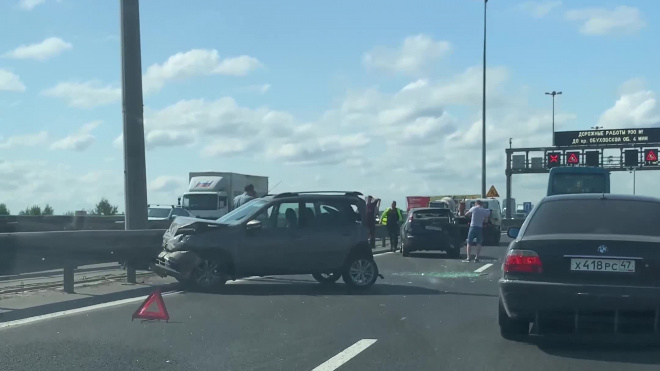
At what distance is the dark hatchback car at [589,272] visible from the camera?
26.3ft

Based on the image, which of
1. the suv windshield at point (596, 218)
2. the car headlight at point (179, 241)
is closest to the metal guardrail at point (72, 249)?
the car headlight at point (179, 241)

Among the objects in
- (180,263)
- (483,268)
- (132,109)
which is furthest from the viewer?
(483,268)

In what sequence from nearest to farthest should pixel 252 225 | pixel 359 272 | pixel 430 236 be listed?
pixel 252 225 → pixel 359 272 → pixel 430 236

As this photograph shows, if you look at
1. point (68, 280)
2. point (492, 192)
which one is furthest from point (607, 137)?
point (68, 280)

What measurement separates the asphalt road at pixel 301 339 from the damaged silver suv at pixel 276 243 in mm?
569

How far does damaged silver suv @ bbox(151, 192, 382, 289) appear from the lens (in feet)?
45.7

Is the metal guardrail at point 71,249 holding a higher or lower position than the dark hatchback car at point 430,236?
higher

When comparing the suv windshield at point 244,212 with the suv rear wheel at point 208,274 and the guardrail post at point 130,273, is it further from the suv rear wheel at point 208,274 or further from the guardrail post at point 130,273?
the guardrail post at point 130,273

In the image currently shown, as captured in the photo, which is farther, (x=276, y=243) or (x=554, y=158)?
(x=554, y=158)

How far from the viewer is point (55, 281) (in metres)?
15.3

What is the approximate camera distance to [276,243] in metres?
14.4

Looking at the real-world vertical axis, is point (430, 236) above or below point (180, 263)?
below

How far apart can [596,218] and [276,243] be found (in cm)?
673

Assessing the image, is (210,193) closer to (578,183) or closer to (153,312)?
(578,183)
